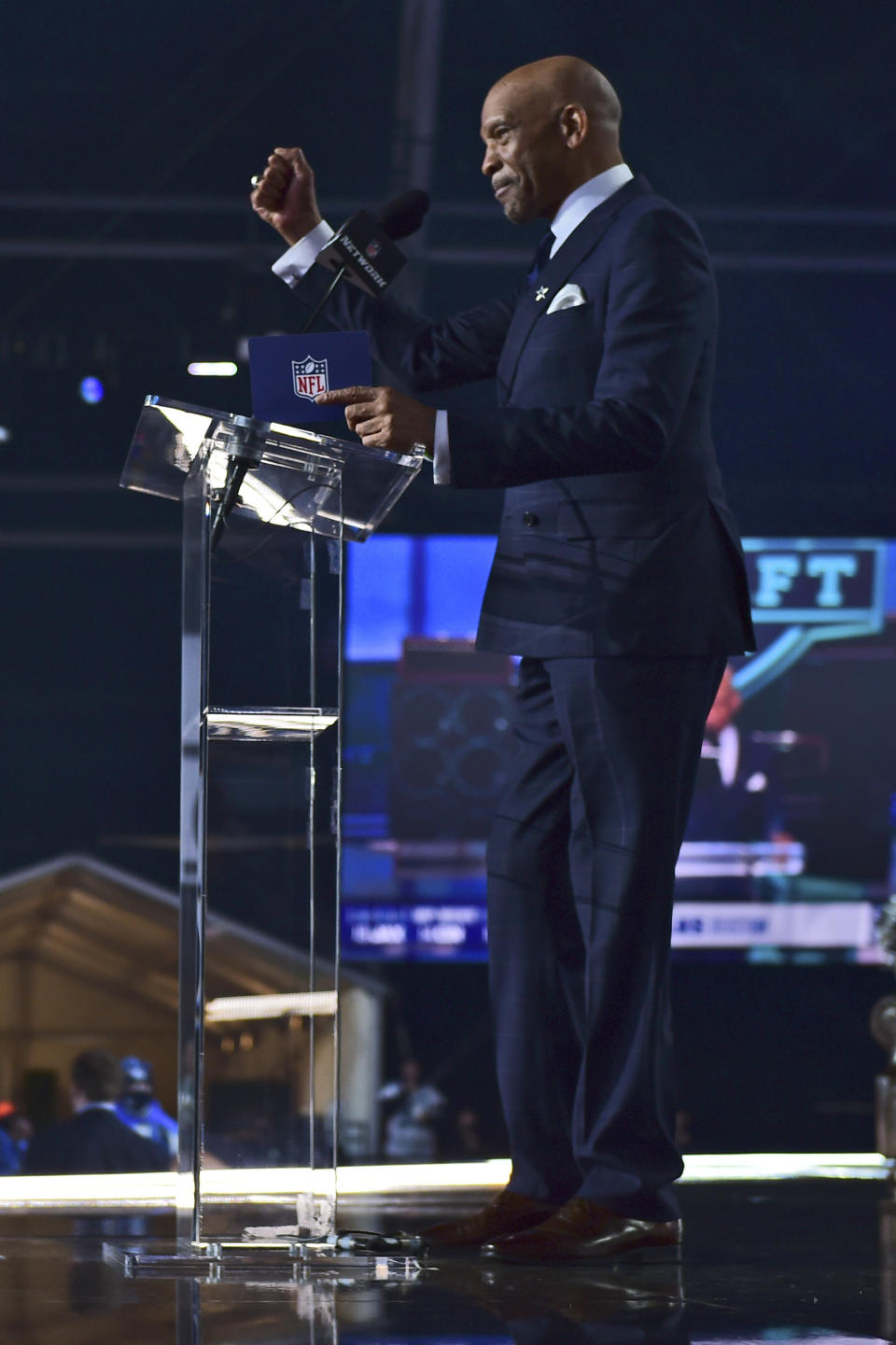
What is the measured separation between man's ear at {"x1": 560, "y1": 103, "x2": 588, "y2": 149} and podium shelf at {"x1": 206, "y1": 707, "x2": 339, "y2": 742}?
69 centimetres

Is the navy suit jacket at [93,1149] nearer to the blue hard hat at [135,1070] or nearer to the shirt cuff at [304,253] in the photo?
the blue hard hat at [135,1070]

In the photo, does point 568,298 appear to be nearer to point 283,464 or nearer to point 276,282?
point 283,464

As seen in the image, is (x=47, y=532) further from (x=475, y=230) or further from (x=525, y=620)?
(x=525, y=620)

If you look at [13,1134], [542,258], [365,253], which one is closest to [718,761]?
[13,1134]

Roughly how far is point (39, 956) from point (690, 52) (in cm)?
249

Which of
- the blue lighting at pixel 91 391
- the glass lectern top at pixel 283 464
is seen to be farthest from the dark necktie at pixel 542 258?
the blue lighting at pixel 91 391

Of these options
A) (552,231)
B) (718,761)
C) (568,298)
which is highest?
(552,231)

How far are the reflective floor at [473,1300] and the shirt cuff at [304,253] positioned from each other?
1058 mm

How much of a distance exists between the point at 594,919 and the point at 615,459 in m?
0.45

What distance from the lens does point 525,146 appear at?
5.65ft

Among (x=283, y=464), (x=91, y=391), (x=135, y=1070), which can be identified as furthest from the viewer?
(x=135, y=1070)

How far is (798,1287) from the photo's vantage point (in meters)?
1.41

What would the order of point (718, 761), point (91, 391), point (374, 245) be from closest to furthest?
point (374, 245) < point (91, 391) < point (718, 761)

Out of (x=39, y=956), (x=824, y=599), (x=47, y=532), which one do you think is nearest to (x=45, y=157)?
(x=47, y=532)
